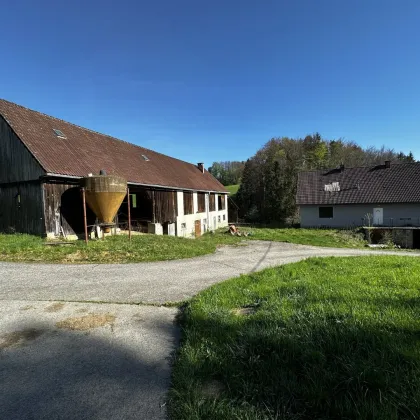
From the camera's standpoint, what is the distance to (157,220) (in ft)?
60.6

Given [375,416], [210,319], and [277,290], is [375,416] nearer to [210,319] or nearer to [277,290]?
[210,319]

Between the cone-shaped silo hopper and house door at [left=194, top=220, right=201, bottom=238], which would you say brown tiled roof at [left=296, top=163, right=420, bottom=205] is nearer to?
house door at [left=194, top=220, right=201, bottom=238]

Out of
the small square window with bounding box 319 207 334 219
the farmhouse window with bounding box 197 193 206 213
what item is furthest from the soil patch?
the small square window with bounding box 319 207 334 219

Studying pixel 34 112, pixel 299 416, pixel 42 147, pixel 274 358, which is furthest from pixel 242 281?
pixel 34 112

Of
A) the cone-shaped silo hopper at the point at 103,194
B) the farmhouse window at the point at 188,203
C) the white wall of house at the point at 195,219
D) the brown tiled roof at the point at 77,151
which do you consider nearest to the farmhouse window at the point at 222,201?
the white wall of house at the point at 195,219

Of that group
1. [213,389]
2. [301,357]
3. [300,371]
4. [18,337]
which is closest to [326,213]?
[301,357]

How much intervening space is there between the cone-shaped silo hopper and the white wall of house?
7.74m

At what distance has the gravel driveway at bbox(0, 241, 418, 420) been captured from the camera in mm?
2598

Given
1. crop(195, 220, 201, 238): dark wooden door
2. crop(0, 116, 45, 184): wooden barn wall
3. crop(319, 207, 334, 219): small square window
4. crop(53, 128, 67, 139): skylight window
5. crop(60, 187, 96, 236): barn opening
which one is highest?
crop(53, 128, 67, 139): skylight window

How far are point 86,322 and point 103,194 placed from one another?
30.2ft

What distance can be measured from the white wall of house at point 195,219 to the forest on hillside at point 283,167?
299 inches

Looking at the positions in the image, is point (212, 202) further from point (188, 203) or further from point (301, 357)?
point (301, 357)

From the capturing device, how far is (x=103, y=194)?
1279 centimetres

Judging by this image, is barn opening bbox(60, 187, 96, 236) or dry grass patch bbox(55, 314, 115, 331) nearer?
dry grass patch bbox(55, 314, 115, 331)
